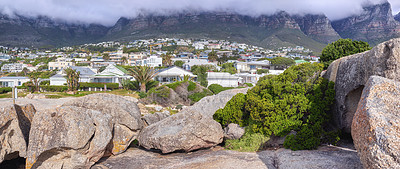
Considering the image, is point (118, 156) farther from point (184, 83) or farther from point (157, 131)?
point (184, 83)

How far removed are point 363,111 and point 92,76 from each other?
52.1m

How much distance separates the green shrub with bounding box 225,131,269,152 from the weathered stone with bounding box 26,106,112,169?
19.5 feet

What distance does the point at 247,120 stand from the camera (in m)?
14.8

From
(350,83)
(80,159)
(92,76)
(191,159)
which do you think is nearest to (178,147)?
(191,159)

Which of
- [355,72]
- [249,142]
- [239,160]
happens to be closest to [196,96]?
[249,142]

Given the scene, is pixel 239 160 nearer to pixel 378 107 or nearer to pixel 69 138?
pixel 378 107

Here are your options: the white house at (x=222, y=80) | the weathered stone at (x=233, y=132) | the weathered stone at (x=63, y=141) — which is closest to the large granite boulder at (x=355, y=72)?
the weathered stone at (x=233, y=132)

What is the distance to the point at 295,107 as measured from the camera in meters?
12.9

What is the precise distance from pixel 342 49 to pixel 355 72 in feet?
22.0

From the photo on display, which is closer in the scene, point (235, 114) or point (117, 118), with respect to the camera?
point (117, 118)

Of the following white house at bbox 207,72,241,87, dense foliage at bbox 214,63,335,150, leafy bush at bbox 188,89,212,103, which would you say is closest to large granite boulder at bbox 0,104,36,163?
dense foliage at bbox 214,63,335,150

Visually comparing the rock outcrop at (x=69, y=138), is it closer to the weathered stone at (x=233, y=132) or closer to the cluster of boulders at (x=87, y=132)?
the cluster of boulders at (x=87, y=132)

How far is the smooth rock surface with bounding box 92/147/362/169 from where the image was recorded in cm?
947

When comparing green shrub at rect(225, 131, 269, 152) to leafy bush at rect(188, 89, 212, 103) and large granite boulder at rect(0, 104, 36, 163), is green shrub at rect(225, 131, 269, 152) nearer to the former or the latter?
large granite boulder at rect(0, 104, 36, 163)
